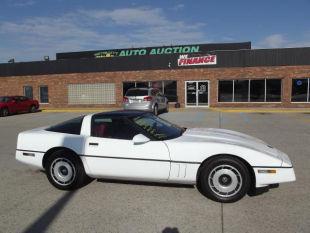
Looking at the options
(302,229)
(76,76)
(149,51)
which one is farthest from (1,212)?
(149,51)

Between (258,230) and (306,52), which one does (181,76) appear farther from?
(258,230)

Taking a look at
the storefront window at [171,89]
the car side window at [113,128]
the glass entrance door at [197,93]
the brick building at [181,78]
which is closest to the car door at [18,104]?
the brick building at [181,78]

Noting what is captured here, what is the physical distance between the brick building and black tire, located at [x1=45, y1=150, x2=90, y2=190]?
1984cm

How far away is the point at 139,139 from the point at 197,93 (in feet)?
66.6

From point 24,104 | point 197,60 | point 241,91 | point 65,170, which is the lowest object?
point 65,170

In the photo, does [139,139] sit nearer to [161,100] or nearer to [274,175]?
[274,175]

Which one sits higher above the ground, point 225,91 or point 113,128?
point 225,91

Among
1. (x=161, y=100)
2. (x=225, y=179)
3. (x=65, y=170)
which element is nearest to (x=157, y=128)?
(x=225, y=179)

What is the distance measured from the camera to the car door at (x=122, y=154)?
5180mm

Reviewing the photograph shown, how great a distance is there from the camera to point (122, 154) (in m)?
5.34

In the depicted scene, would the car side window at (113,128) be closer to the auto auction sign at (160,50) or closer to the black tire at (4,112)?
the black tire at (4,112)

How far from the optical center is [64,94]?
28.1m

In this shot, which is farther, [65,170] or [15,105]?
[15,105]

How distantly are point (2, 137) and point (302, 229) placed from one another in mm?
10838
